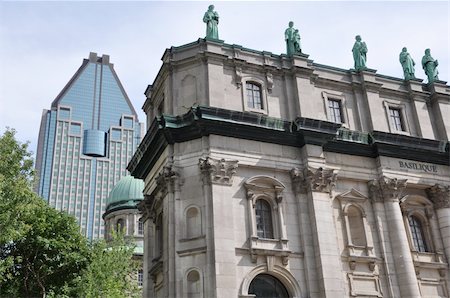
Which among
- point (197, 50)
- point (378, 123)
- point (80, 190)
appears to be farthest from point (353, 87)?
point (80, 190)

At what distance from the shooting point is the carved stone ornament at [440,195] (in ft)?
116

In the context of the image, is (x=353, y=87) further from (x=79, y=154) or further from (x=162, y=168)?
(x=79, y=154)

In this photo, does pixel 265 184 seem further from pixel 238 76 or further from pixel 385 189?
pixel 385 189

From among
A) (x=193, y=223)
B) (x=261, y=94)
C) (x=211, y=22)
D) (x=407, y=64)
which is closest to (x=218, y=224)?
(x=193, y=223)

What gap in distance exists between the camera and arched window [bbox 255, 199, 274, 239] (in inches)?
1214

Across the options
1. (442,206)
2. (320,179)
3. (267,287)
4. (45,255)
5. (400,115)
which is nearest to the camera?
(267,287)

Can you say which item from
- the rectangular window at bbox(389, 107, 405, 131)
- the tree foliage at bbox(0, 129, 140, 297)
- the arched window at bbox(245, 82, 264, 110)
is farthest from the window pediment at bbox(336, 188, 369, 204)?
the tree foliage at bbox(0, 129, 140, 297)

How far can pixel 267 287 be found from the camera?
29594mm

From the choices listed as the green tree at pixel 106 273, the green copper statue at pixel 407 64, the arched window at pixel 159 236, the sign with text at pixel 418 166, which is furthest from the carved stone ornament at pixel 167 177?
the green copper statue at pixel 407 64

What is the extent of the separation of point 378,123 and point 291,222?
34.1 ft

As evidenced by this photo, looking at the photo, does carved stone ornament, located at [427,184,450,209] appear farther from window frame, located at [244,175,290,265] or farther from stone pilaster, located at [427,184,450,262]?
window frame, located at [244,175,290,265]

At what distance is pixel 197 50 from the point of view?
34.6m

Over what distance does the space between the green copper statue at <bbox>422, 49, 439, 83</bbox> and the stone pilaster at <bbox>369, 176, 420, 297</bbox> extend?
34.0ft

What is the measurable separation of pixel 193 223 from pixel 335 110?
42.7 feet
